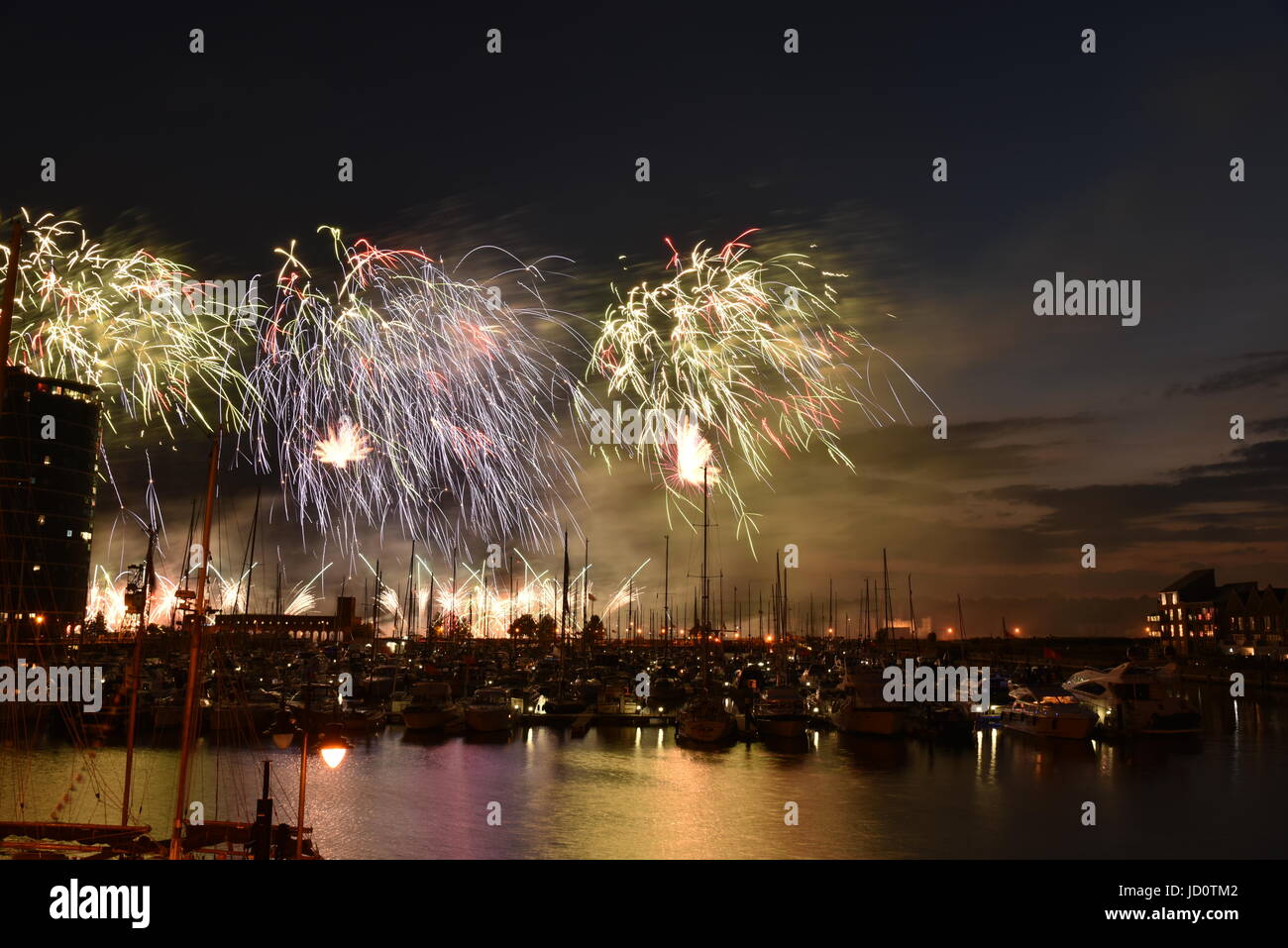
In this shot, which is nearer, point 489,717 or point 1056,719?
point 1056,719

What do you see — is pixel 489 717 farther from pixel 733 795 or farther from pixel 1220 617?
pixel 1220 617

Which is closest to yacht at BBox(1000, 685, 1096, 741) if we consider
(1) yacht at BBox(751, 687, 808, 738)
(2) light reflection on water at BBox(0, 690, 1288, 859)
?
(2) light reflection on water at BBox(0, 690, 1288, 859)

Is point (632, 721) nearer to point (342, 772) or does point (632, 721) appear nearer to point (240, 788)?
point (342, 772)

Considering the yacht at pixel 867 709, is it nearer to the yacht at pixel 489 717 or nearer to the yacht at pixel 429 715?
the yacht at pixel 489 717

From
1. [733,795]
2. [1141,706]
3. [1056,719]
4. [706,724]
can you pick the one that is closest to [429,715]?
[706,724]

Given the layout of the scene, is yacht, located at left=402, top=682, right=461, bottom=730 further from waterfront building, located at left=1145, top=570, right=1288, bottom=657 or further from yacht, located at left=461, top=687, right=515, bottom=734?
waterfront building, located at left=1145, top=570, right=1288, bottom=657
